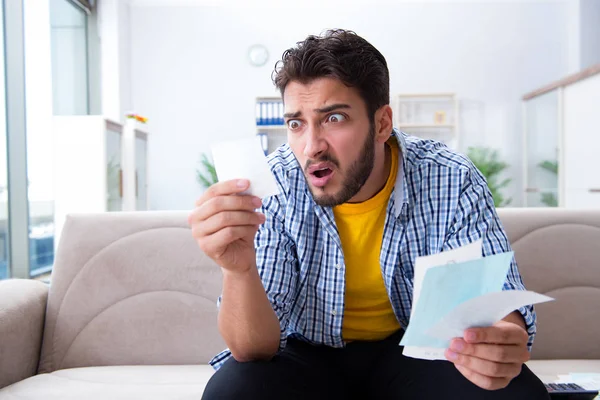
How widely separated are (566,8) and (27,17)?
5962 mm

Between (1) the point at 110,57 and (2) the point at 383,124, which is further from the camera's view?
(1) the point at 110,57

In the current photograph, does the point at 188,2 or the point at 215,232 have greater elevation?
the point at 188,2

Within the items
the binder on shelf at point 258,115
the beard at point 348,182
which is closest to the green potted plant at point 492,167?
the binder on shelf at point 258,115

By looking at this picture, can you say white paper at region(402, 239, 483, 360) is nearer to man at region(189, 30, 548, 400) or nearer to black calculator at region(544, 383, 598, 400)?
man at region(189, 30, 548, 400)

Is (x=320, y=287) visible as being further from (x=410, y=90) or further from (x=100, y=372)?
(x=410, y=90)

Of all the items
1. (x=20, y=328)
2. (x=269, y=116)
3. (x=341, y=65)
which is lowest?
(x=20, y=328)

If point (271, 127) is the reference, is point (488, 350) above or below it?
below

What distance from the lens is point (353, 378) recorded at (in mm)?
1243

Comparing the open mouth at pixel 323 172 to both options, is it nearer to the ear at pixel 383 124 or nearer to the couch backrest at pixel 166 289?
the ear at pixel 383 124

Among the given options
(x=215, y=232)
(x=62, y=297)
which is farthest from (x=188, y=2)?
(x=215, y=232)

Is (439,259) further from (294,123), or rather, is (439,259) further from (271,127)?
(271,127)

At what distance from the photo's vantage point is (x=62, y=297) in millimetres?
1576

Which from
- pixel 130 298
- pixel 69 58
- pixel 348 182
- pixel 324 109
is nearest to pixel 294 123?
pixel 324 109

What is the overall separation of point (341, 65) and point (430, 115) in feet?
18.9
